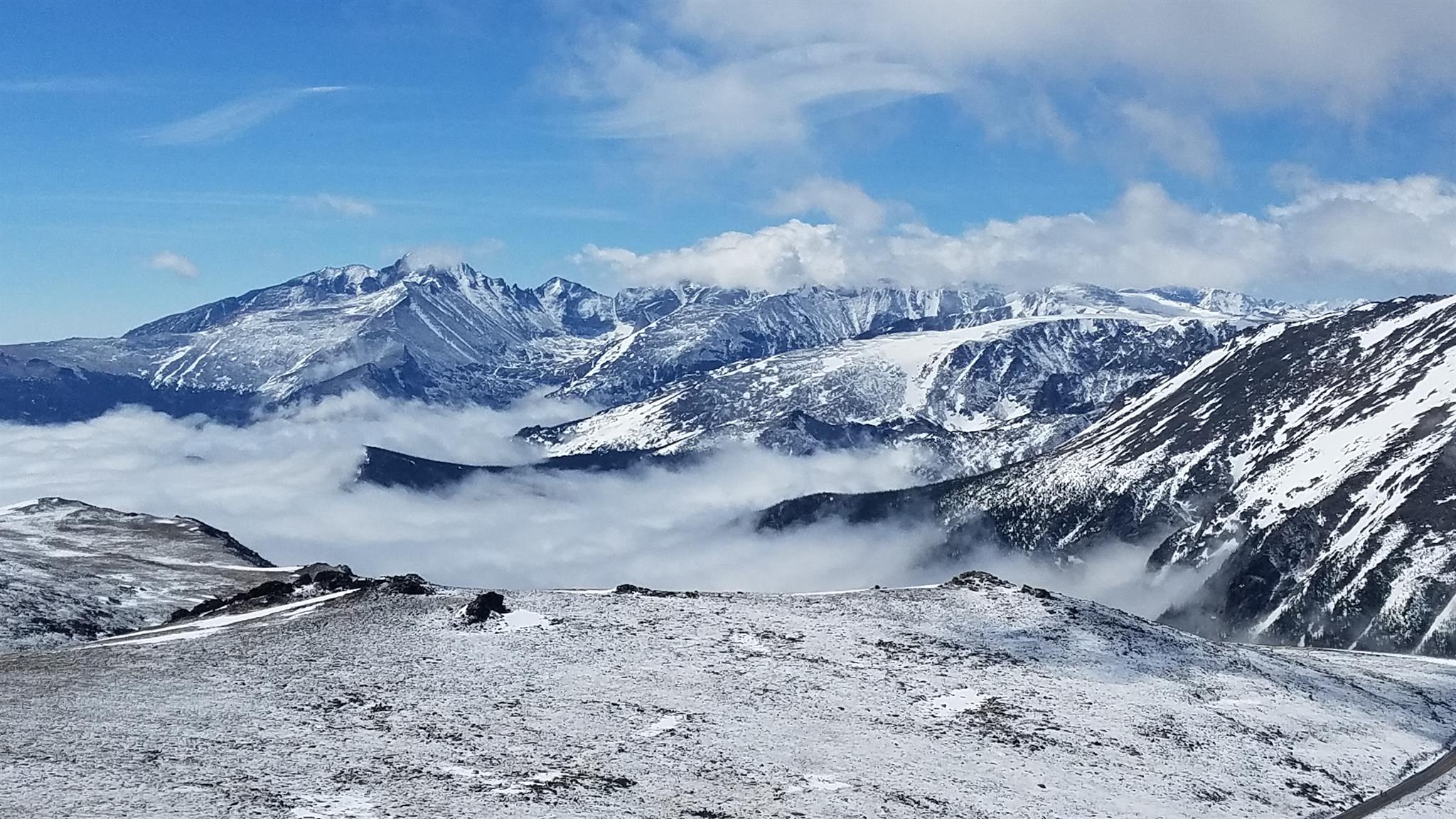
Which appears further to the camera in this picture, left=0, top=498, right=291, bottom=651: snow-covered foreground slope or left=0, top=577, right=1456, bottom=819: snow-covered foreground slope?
left=0, top=498, right=291, bottom=651: snow-covered foreground slope

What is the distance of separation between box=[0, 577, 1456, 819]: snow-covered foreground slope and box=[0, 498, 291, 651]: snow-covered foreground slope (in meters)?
21.8

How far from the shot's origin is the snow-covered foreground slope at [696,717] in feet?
160

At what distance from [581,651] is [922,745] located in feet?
77.3

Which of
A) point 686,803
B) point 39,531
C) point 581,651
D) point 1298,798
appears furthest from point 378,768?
point 39,531

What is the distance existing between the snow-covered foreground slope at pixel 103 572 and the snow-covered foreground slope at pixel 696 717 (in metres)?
21.8

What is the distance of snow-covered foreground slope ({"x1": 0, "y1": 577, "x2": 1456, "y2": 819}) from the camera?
48.6m

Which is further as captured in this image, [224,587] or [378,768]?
[224,587]

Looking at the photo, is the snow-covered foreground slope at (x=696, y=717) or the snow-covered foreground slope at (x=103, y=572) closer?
the snow-covered foreground slope at (x=696, y=717)

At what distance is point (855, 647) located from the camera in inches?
3049

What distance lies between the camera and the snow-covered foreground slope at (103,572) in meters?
94.9

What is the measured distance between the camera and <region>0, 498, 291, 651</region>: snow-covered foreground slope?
94.9m

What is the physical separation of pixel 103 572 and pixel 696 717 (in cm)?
9086

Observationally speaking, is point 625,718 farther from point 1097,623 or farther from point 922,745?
point 1097,623

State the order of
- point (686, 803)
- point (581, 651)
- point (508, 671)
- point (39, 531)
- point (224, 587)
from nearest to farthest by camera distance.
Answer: point (686, 803), point (508, 671), point (581, 651), point (224, 587), point (39, 531)
